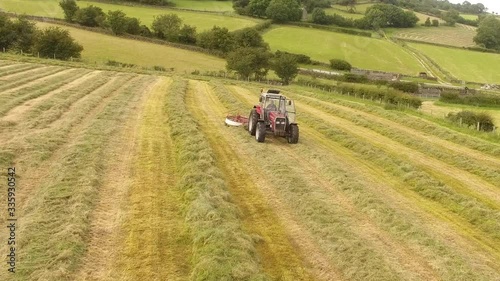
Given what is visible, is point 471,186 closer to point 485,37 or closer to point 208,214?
point 208,214

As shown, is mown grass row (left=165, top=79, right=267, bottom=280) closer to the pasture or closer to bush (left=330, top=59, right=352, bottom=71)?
the pasture

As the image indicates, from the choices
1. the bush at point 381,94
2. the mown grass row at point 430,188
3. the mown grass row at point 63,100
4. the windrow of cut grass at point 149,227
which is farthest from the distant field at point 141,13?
the windrow of cut grass at point 149,227

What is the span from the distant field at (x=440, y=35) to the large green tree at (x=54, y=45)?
7718 centimetres

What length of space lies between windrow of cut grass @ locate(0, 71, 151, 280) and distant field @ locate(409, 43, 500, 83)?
2894 inches

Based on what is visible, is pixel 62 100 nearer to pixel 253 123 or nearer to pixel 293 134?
pixel 253 123

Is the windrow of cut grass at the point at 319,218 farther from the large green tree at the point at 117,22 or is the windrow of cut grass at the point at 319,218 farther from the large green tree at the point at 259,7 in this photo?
the large green tree at the point at 259,7

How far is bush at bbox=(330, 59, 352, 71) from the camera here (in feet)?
233

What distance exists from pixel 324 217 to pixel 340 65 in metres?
63.8

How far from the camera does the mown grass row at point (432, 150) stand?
1602cm

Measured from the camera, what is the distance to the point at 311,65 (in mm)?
73312

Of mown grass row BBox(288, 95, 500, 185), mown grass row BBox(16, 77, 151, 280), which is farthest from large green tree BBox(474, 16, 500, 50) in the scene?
mown grass row BBox(16, 77, 151, 280)

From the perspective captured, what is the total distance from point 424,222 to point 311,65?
64362 millimetres

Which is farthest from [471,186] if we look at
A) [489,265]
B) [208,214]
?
[208,214]

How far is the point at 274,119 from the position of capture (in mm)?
17062
